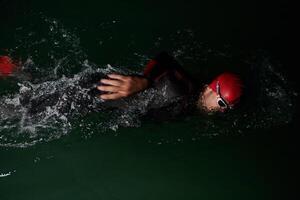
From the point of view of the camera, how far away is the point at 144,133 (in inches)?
178

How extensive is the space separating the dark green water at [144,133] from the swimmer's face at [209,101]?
2.36ft

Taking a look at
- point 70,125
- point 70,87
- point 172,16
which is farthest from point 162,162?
point 172,16

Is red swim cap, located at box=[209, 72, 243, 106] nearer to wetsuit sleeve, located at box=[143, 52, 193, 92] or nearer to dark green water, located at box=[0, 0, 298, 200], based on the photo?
wetsuit sleeve, located at box=[143, 52, 193, 92]

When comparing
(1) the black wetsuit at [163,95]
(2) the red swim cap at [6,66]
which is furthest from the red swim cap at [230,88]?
(2) the red swim cap at [6,66]

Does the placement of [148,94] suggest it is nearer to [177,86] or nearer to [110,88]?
[177,86]

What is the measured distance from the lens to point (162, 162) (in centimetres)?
440

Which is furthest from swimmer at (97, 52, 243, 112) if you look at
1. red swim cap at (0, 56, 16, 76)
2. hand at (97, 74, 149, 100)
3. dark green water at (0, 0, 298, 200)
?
red swim cap at (0, 56, 16, 76)

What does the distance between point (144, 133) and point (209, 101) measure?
124cm

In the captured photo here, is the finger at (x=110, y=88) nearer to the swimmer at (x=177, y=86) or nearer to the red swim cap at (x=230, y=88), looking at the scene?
the swimmer at (x=177, y=86)

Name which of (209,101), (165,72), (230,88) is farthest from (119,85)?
(230,88)

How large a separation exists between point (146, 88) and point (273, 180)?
2.09 meters

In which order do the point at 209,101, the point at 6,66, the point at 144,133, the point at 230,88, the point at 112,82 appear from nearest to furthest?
the point at 112,82, the point at 230,88, the point at 209,101, the point at 6,66, the point at 144,133

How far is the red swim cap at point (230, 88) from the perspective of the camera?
11.1 ft

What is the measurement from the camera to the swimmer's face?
11.3ft
